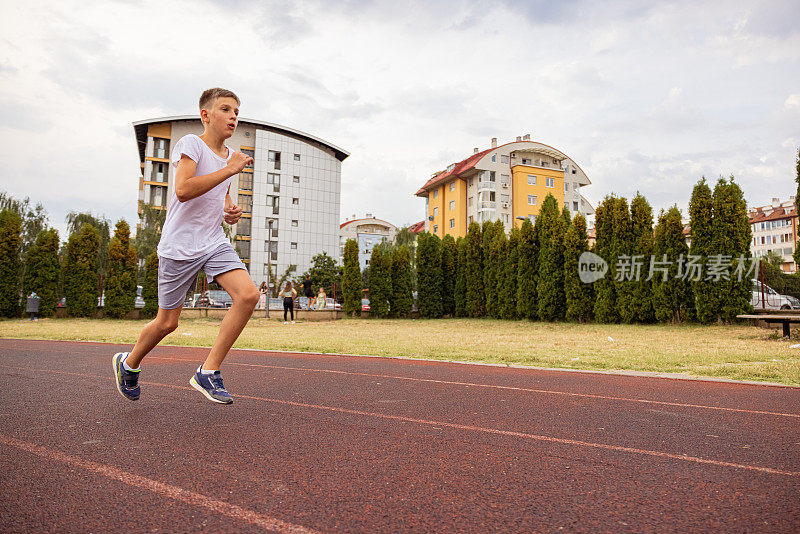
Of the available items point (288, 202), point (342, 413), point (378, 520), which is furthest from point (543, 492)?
point (288, 202)

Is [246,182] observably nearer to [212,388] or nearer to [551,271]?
[551,271]

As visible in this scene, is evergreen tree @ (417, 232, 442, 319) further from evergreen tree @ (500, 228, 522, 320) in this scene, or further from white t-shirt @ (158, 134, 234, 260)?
white t-shirt @ (158, 134, 234, 260)

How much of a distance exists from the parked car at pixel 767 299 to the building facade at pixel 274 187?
4576 centimetres

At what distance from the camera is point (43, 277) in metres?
22.5

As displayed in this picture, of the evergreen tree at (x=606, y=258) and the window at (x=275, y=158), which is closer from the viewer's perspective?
the evergreen tree at (x=606, y=258)

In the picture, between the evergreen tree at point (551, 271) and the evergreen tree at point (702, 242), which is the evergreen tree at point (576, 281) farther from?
the evergreen tree at point (702, 242)

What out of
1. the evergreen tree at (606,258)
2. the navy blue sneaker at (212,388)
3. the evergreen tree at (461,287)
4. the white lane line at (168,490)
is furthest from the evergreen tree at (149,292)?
the white lane line at (168,490)

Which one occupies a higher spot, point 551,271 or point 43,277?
point 551,271

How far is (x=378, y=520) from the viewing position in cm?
209

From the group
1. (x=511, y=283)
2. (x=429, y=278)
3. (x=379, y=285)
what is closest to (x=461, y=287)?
(x=429, y=278)

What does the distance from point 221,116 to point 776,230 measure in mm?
105327

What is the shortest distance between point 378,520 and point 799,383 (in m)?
6.02

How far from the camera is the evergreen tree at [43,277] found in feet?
73.4

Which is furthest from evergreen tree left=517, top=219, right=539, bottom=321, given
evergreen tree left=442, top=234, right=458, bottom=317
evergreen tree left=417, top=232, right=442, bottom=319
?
evergreen tree left=417, top=232, right=442, bottom=319
